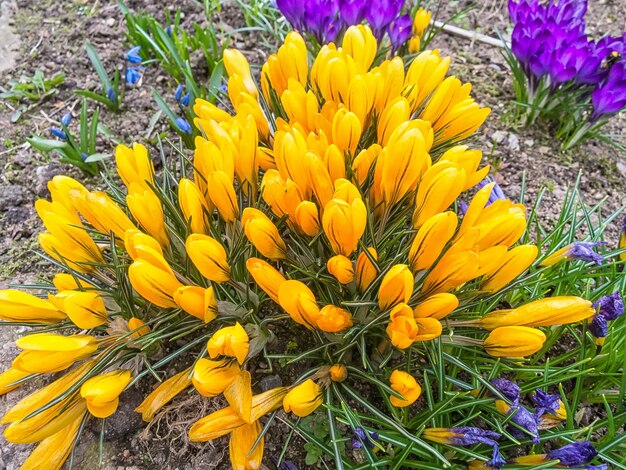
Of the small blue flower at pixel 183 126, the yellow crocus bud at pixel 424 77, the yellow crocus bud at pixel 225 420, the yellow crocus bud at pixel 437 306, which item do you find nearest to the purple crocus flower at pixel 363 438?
the yellow crocus bud at pixel 225 420

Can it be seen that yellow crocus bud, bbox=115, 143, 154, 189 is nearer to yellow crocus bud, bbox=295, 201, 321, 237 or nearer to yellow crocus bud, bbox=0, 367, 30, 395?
yellow crocus bud, bbox=295, 201, 321, 237

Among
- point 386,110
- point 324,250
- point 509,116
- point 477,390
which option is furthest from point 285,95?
point 509,116

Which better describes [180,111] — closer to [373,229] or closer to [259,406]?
[373,229]

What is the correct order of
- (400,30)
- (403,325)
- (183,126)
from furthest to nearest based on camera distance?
(400,30), (183,126), (403,325)

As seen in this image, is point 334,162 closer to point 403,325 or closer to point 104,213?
point 403,325

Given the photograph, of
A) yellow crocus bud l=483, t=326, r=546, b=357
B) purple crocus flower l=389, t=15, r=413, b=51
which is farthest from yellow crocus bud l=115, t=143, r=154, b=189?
purple crocus flower l=389, t=15, r=413, b=51

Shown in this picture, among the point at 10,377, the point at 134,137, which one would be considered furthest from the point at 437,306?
the point at 134,137
